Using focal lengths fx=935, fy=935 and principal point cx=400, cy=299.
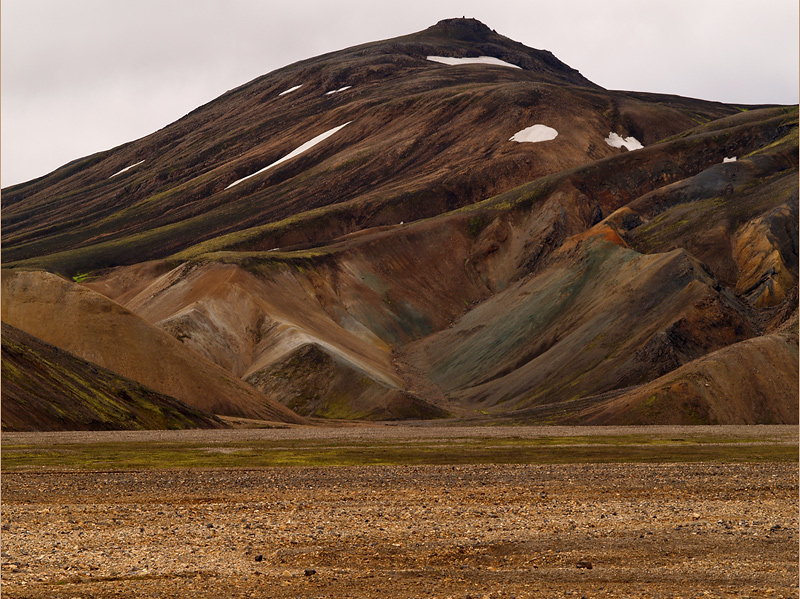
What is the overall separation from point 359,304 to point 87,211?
8856 cm

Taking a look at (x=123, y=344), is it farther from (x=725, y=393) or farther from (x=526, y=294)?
(x=725, y=393)

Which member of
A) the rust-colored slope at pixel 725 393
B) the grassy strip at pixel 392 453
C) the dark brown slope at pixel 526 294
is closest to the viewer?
the grassy strip at pixel 392 453

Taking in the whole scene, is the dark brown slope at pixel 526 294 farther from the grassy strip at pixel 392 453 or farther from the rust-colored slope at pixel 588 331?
the grassy strip at pixel 392 453

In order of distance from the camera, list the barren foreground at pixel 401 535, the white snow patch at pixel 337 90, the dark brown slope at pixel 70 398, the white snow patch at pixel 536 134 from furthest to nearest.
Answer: the white snow patch at pixel 337 90
the white snow patch at pixel 536 134
the dark brown slope at pixel 70 398
the barren foreground at pixel 401 535

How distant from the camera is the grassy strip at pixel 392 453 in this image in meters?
38.2

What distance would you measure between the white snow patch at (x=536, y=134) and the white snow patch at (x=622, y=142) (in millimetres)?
9431

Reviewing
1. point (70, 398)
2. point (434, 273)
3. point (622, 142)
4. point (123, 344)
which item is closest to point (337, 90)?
point (622, 142)

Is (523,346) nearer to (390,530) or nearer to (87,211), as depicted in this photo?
(390,530)

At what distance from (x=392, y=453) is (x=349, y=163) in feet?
360

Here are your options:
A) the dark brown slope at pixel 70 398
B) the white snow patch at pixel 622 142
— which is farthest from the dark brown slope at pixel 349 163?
the dark brown slope at pixel 70 398

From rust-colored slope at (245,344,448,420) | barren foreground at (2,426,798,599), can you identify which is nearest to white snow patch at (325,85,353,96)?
rust-colored slope at (245,344,448,420)

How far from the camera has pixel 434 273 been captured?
11406 cm

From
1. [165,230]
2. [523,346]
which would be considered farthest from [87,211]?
[523,346]

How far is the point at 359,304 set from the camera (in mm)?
106312
